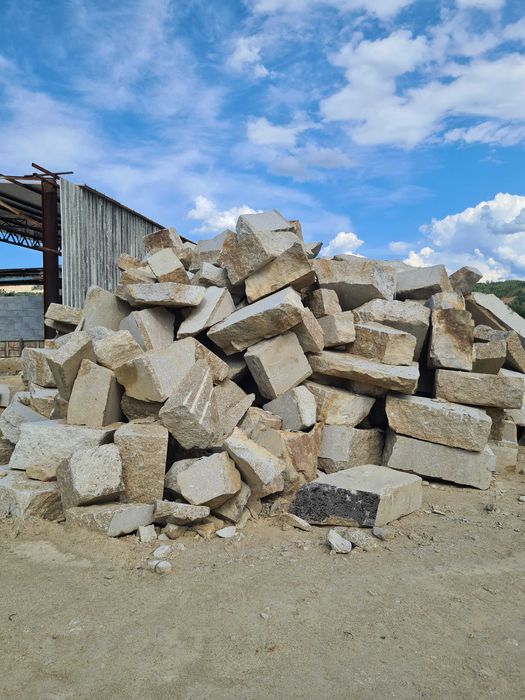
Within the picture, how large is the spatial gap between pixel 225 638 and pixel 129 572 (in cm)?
104

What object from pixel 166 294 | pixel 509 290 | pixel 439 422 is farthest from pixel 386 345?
pixel 509 290

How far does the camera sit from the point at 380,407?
19.4ft

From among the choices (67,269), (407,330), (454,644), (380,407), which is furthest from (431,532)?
(67,269)

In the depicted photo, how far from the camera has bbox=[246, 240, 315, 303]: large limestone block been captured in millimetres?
5637

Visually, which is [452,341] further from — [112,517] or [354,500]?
[112,517]

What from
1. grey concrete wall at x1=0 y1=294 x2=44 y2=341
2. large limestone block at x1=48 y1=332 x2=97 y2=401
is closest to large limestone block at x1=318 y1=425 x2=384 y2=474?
large limestone block at x1=48 y1=332 x2=97 y2=401

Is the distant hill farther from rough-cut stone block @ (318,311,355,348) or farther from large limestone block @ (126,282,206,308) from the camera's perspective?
large limestone block @ (126,282,206,308)

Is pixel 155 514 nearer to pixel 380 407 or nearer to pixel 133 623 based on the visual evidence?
pixel 133 623

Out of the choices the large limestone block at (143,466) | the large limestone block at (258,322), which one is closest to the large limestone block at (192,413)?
the large limestone block at (143,466)

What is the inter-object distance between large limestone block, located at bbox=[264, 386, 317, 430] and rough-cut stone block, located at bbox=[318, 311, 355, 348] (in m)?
0.81

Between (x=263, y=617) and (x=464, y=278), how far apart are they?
6161 mm

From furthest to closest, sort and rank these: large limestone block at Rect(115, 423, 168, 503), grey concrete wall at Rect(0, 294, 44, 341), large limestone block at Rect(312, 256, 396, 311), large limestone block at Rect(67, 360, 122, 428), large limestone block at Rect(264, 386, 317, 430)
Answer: grey concrete wall at Rect(0, 294, 44, 341), large limestone block at Rect(312, 256, 396, 311), large limestone block at Rect(264, 386, 317, 430), large limestone block at Rect(67, 360, 122, 428), large limestone block at Rect(115, 423, 168, 503)

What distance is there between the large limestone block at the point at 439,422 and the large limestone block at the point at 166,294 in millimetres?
2353

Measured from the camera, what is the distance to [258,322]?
5.11 m
